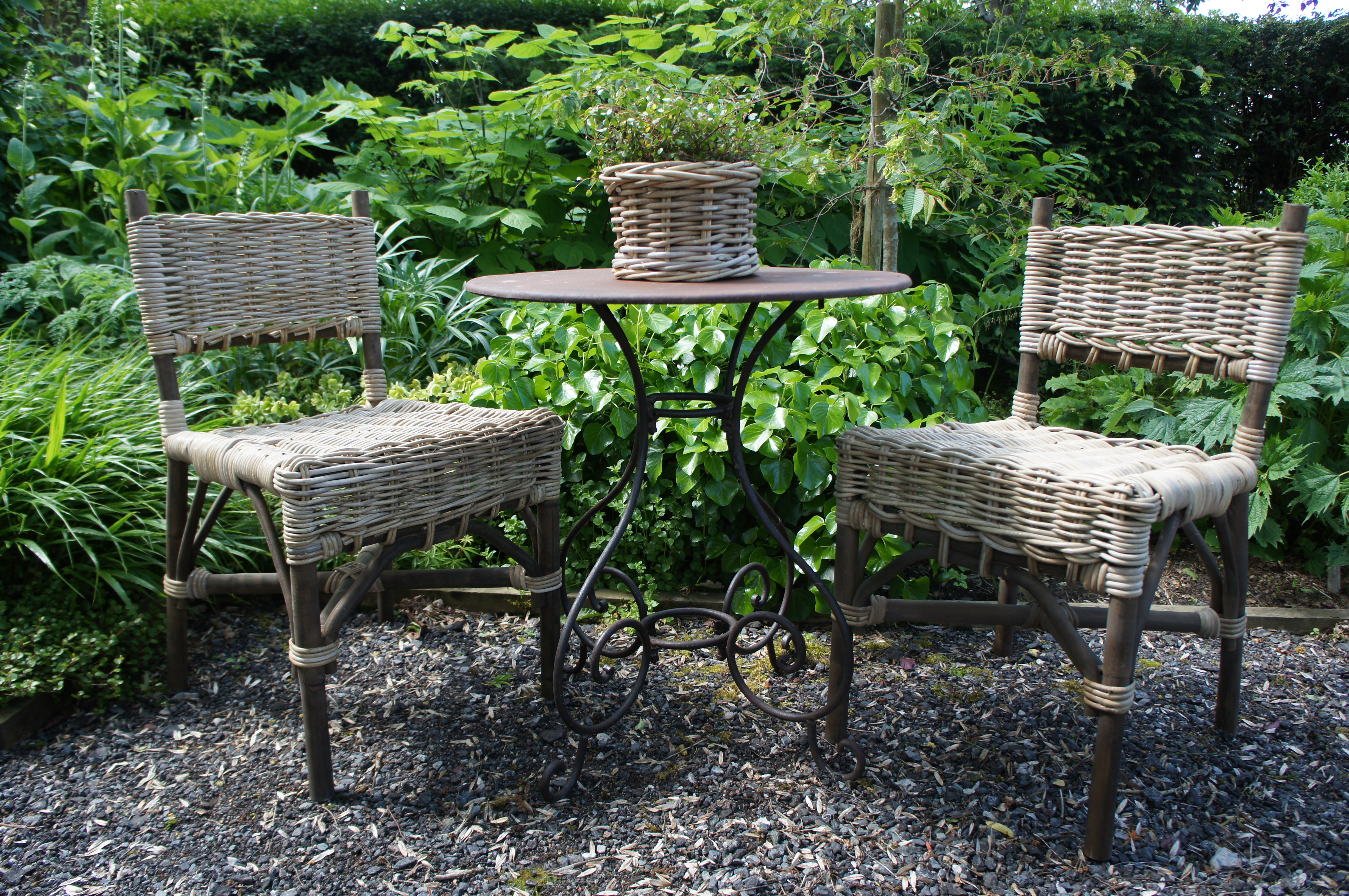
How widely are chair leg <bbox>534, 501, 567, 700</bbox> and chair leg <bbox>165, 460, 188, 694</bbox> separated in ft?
2.76

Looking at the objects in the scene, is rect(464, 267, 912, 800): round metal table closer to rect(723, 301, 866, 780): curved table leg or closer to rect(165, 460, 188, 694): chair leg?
rect(723, 301, 866, 780): curved table leg

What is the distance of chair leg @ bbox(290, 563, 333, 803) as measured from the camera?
1.62 metres

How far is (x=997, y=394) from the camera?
12.6 feet

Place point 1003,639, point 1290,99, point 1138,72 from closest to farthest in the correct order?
1. point 1003,639
2. point 1138,72
3. point 1290,99

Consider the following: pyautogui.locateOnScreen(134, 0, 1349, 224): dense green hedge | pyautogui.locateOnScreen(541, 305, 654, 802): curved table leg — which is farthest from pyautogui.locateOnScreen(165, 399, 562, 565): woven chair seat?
pyautogui.locateOnScreen(134, 0, 1349, 224): dense green hedge

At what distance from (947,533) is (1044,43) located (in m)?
4.08

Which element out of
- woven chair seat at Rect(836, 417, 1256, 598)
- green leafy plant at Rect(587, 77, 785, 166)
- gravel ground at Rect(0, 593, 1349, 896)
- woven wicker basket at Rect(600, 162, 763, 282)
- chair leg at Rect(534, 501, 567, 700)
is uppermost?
green leafy plant at Rect(587, 77, 785, 166)

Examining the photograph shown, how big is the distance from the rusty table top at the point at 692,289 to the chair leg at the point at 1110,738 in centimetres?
69

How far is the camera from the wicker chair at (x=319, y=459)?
165 centimetres

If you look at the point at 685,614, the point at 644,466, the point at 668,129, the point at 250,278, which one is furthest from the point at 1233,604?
the point at 250,278

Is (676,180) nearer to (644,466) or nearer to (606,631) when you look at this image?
(644,466)

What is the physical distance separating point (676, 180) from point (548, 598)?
3.33 ft

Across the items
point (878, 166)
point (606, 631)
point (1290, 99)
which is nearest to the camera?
point (606, 631)

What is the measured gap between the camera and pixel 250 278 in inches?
85.5
